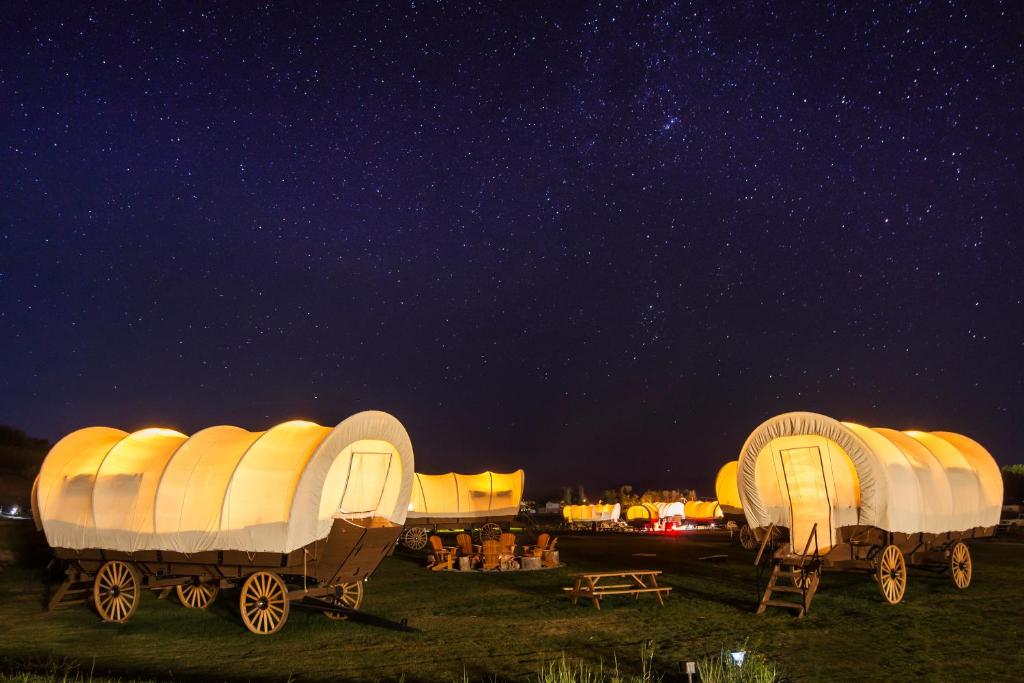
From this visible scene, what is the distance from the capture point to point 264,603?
11.4 meters

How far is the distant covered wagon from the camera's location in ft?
37.4

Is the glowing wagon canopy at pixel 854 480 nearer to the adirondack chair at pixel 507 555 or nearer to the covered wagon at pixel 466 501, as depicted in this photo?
the adirondack chair at pixel 507 555

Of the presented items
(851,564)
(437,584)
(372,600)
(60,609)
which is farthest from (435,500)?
(851,564)

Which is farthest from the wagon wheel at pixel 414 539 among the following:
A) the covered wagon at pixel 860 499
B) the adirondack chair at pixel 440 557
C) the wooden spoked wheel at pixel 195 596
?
the covered wagon at pixel 860 499

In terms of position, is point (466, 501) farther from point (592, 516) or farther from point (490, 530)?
point (592, 516)

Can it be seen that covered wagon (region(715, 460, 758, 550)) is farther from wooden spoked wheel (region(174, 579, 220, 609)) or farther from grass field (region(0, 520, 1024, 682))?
wooden spoked wheel (region(174, 579, 220, 609))

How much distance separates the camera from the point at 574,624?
11797mm

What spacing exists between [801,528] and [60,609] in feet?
44.8

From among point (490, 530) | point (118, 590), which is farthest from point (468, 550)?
point (490, 530)

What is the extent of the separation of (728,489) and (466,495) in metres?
11.1

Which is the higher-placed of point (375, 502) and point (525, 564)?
point (375, 502)

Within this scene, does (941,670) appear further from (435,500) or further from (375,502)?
(435,500)

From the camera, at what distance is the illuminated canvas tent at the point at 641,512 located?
144ft

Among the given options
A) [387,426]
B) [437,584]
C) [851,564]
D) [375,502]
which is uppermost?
[387,426]
